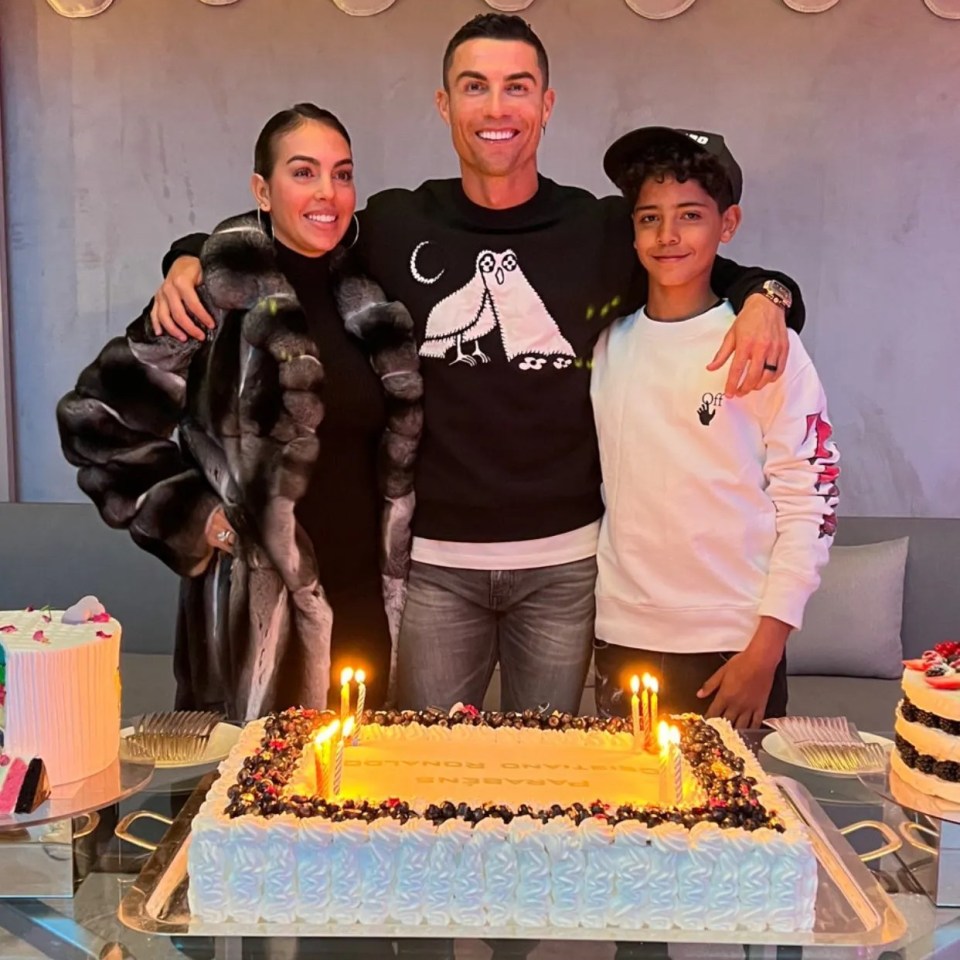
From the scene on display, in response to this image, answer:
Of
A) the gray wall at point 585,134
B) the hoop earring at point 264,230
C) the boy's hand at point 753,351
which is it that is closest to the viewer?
the boy's hand at point 753,351

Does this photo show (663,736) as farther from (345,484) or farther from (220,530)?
(220,530)

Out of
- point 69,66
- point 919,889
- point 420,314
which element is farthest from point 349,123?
point 919,889

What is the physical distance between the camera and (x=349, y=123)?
3635mm

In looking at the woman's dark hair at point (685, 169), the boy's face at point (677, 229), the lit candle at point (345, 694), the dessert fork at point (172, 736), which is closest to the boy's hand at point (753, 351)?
the boy's face at point (677, 229)

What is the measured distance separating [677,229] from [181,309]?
1.09 metres

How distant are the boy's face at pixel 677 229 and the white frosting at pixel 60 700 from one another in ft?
4.37

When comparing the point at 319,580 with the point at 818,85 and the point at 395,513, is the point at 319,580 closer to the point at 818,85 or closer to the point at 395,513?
the point at 395,513

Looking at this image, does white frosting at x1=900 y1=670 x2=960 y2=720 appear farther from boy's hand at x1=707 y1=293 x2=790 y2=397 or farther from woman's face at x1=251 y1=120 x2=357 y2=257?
woman's face at x1=251 y1=120 x2=357 y2=257

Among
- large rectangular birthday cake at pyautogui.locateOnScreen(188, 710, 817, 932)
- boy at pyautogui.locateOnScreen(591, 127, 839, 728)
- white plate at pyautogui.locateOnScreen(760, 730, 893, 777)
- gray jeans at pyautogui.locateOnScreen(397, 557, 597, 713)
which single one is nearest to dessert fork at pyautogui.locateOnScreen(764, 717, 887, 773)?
white plate at pyautogui.locateOnScreen(760, 730, 893, 777)

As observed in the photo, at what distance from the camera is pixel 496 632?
8.00 feet

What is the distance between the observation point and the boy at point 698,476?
216cm

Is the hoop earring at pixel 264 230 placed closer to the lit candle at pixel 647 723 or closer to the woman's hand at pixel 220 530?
the woman's hand at pixel 220 530

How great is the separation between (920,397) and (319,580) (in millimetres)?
2426

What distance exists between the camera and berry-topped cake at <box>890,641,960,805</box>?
157cm
